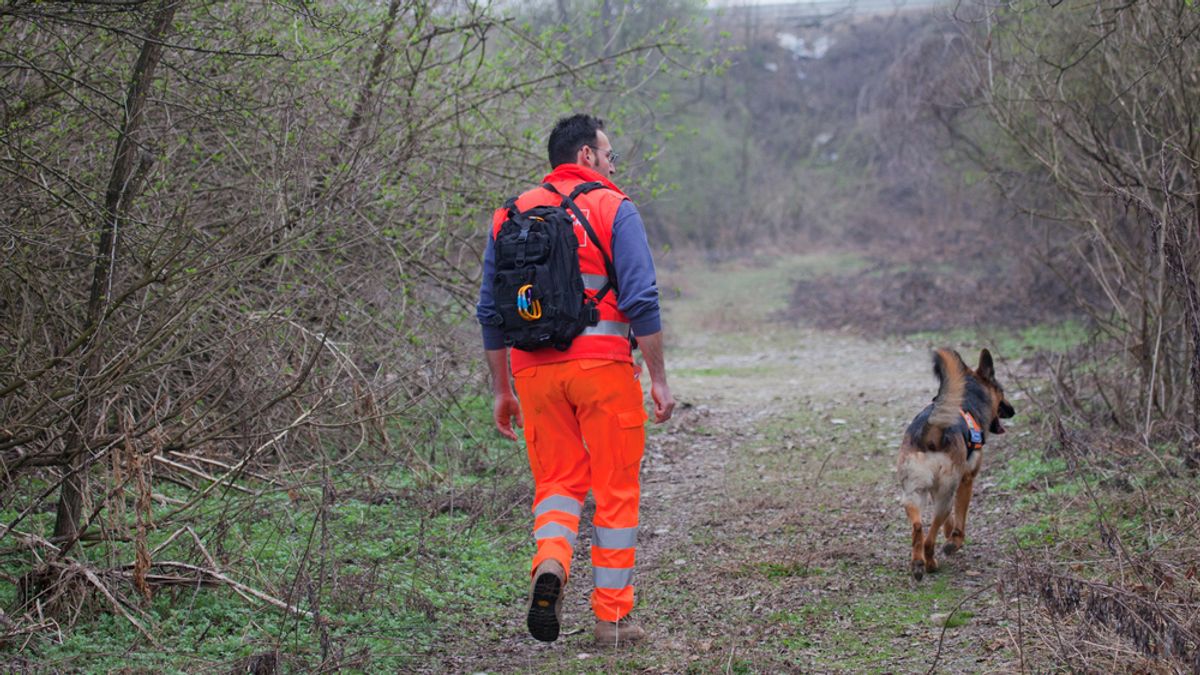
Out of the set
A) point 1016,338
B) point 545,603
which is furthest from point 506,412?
point 1016,338

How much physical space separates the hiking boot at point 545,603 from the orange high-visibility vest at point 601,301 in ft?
3.08

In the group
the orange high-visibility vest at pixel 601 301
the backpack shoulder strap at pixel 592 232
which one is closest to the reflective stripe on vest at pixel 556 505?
the orange high-visibility vest at pixel 601 301

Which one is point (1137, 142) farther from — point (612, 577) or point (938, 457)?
point (612, 577)

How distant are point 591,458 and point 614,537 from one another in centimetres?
37

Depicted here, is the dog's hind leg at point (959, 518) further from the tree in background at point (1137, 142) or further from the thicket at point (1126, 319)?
the tree in background at point (1137, 142)

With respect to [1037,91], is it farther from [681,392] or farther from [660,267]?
[660,267]

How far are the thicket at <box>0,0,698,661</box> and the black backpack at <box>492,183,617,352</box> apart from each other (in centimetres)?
91

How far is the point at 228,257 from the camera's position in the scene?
521cm

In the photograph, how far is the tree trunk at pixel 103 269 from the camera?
16.6ft

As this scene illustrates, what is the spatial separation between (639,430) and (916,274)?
2081 centimetres

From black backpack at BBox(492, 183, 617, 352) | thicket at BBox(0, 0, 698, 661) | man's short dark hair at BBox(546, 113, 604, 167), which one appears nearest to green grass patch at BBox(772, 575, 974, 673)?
black backpack at BBox(492, 183, 617, 352)

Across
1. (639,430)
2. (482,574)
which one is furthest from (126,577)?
(639,430)

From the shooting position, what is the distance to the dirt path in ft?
16.5

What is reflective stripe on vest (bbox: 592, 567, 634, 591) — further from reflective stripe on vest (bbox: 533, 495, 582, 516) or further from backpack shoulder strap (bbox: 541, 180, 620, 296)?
backpack shoulder strap (bbox: 541, 180, 620, 296)
